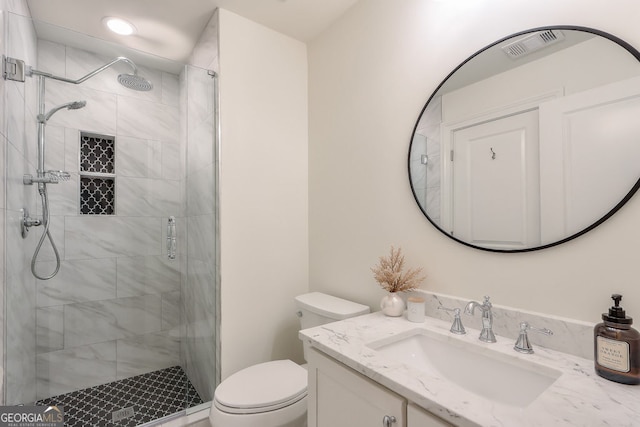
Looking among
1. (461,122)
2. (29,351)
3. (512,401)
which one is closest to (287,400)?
(512,401)

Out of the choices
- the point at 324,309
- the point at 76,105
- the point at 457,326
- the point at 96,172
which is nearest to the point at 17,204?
the point at 96,172

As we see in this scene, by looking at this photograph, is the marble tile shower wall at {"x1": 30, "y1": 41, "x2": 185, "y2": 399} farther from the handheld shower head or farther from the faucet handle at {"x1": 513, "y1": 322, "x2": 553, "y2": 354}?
the faucet handle at {"x1": 513, "y1": 322, "x2": 553, "y2": 354}

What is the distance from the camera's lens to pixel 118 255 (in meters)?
2.01

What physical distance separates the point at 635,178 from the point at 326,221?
1432 millimetres

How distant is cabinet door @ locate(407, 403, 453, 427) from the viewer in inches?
28.5

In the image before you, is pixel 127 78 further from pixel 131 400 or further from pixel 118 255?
pixel 131 400

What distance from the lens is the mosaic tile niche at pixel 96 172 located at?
188 centimetres

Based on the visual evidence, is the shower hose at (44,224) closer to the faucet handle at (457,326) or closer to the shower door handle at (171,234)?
the shower door handle at (171,234)

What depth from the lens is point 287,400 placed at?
4.57 ft

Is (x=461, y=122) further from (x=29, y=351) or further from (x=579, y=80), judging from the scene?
(x=29, y=351)

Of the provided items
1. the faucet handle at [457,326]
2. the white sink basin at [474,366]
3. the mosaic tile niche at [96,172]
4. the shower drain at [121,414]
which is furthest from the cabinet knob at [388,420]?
the mosaic tile niche at [96,172]

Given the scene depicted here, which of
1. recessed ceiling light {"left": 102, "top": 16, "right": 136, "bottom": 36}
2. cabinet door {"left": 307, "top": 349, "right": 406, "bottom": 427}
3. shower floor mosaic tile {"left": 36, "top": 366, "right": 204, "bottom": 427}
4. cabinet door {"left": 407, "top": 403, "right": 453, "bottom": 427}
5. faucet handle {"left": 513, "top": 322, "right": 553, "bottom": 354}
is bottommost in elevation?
shower floor mosaic tile {"left": 36, "top": 366, "right": 204, "bottom": 427}

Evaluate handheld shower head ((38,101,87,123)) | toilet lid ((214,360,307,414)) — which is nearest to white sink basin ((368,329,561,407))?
toilet lid ((214,360,307,414))

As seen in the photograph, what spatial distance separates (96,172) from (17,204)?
1.49ft
